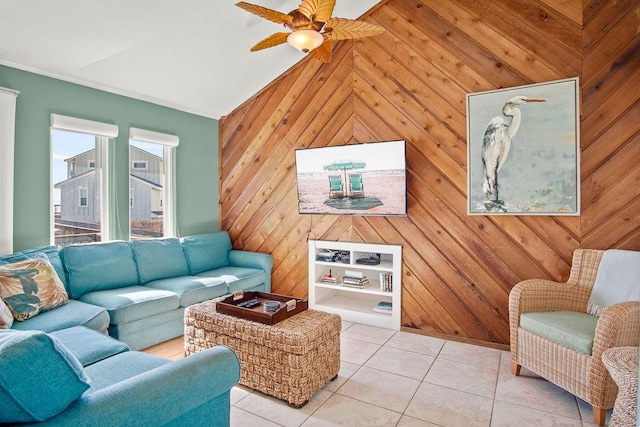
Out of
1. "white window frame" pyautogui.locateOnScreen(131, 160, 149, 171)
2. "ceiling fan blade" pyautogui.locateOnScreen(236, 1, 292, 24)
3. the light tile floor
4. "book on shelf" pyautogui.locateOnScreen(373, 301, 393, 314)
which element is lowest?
the light tile floor

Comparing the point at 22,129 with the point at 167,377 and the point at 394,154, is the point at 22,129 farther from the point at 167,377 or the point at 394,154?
the point at 394,154

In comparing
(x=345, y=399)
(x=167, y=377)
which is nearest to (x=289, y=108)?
(x=345, y=399)

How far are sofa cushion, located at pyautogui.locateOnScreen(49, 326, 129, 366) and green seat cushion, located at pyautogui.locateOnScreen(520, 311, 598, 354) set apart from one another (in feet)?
8.94

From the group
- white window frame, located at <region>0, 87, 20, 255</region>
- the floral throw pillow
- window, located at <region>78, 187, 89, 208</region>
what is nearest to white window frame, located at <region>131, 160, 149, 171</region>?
window, located at <region>78, 187, 89, 208</region>

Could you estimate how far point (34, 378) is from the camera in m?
1.14

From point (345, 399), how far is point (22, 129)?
350 centimetres

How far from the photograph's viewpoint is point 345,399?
2492 millimetres

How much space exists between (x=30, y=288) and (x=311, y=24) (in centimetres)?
270

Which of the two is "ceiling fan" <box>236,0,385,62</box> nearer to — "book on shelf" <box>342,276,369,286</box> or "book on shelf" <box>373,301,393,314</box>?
"book on shelf" <box>342,276,369,286</box>

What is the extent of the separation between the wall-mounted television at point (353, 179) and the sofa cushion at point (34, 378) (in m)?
3.03

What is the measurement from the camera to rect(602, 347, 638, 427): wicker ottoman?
1.74 m

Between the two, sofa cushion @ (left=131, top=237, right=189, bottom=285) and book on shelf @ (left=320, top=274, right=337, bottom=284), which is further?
book on shelf @ (left=320, top=274, right=337, bottom=284)

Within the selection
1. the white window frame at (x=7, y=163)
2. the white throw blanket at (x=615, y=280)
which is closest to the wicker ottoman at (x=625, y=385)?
the white throw blanket at (x=615, y=280)

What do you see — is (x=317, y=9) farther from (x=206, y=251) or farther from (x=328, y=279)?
(x=206, y=251)
